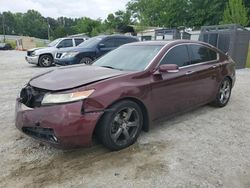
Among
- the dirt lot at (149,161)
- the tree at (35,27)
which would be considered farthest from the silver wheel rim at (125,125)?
the tree at (35,27)

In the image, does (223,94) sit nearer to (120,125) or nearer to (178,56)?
(178,56)

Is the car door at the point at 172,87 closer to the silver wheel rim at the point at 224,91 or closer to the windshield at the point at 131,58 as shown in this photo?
the windshield at the point at 131,58

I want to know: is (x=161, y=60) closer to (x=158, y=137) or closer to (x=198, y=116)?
(x=158, y=137)

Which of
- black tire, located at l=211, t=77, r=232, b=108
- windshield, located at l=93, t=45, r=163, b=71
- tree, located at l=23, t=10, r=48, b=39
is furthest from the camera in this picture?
tree, located at l=23, t=10, r=48, b=39

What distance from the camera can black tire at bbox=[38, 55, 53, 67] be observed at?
13.8 m

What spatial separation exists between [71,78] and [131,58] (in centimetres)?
122

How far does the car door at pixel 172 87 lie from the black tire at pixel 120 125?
418mm

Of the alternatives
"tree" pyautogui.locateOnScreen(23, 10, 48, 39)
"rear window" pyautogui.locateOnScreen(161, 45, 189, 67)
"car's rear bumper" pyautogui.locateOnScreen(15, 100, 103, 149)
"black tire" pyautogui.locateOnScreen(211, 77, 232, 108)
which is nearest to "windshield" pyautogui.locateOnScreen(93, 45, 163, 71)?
"rear window" pyautogui.locateOnScreen(161, 45, 189, 67)

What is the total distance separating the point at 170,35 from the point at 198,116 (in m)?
11.4

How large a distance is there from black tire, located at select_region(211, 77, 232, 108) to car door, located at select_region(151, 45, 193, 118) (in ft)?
4.04

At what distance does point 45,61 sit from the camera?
13844 millimetres

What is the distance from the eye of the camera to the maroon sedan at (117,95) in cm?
321

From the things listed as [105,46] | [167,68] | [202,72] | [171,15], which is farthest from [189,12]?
[167,68]

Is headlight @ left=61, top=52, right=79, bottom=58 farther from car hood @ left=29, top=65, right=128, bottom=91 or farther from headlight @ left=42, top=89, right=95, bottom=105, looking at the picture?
headlight @ left=42, top=89, right=95, bottom=105
